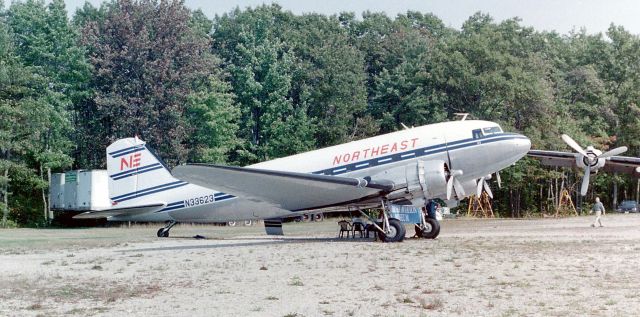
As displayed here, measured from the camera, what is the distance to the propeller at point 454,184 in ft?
87.5

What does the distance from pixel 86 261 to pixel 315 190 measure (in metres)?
8.82

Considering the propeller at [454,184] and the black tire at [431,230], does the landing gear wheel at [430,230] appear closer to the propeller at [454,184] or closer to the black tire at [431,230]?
the black tire at [431,230]

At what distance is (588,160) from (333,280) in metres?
23.0

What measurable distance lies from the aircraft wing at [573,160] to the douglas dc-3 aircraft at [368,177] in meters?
8.34

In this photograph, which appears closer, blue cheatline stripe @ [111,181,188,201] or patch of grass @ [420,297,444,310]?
patch of grass @ [420,297,444,310]

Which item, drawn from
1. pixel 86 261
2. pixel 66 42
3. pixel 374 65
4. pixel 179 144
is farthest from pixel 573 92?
pixel 86 261

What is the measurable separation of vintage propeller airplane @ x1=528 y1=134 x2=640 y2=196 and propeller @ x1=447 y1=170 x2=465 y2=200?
7836mm

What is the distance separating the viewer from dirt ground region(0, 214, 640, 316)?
12.0m

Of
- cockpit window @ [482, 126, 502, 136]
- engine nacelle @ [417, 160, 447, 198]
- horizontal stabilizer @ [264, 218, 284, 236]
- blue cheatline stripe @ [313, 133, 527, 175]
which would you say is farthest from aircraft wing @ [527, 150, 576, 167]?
horizontal stabilizer @ [264, 218, 284, 236]

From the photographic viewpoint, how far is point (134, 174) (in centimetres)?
3125

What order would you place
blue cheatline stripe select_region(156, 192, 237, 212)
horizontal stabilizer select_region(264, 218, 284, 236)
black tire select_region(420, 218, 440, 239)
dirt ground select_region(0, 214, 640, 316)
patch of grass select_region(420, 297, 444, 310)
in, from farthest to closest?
horizontal stabilizer select_region(264, 218, 284, 236) < blue cheatline stripe select_region(156, 192, 237, 212) < black tire select_region(420, 218, 440, 239) < dirt ground select_region(0, 214, 640, 316) < patch of grass select_region(420, 297, 444, 310)

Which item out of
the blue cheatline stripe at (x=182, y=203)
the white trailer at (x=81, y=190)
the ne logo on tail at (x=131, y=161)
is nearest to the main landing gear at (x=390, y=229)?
the blue cheatline stripe at (x=182, y=203)

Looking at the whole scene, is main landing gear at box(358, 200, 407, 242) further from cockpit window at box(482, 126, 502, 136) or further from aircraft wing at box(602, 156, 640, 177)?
aircraft wing at box(602, 156, 640, 177)

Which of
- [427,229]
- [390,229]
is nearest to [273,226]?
[390,229]
